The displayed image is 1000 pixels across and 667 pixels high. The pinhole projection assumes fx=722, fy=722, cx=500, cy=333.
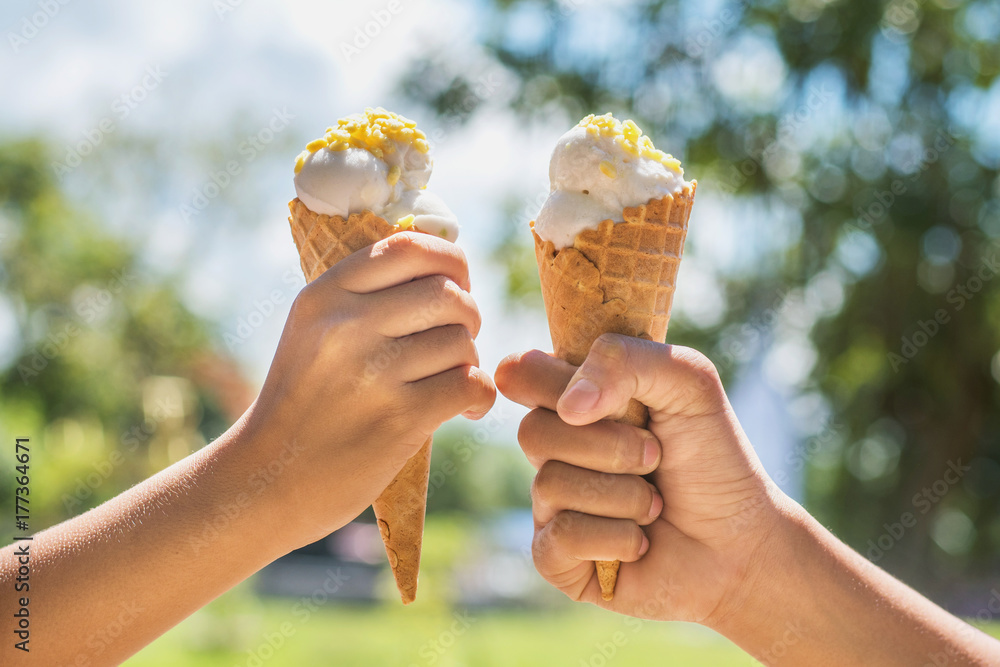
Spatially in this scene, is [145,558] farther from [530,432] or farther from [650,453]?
[650,453]

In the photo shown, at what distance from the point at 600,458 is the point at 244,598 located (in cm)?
1362

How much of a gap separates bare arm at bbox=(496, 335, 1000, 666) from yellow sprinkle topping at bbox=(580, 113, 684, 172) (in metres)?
0.56

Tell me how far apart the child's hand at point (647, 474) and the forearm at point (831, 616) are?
7 centimetres

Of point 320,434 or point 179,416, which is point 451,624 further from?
point 320,434

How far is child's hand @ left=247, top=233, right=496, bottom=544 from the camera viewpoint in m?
1.77

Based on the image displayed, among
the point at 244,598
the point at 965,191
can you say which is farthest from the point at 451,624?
the point at 965,191

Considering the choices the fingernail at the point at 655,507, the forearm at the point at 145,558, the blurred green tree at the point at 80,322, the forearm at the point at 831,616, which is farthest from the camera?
the blurred green tree at the point at 80,322

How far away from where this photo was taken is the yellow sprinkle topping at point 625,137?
205cm

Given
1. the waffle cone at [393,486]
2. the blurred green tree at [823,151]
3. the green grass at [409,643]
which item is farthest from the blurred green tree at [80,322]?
the waffle cone at [393,486]

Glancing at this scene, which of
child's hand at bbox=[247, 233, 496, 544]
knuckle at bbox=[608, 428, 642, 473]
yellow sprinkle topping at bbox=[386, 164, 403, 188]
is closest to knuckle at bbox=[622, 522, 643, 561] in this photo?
knuckle at bbox=[608, 428, 642, 473]

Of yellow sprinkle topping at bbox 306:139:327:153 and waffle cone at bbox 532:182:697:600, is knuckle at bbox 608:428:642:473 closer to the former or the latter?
waffle cone at bbox 532:182:697:600

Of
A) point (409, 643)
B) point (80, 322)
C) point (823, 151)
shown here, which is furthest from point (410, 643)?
point (80, 322)

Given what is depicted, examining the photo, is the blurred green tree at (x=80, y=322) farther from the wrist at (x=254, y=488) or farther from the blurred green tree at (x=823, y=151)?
A: the wrist at (x=254, y=488)

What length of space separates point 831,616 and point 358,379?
1401mm
